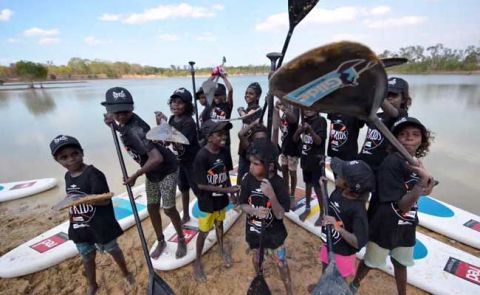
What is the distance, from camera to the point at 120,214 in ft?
13.5

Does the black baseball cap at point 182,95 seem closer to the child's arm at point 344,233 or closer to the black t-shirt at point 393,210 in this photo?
the child's arm at point 344,233

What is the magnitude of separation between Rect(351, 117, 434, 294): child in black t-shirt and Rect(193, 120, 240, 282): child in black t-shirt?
49.6 inches

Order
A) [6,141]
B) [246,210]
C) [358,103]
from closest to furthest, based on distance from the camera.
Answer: [358,103], [246,210], [6,141]

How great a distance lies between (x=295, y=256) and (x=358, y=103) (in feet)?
8.25

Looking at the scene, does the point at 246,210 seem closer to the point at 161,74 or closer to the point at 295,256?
the point at 295,256

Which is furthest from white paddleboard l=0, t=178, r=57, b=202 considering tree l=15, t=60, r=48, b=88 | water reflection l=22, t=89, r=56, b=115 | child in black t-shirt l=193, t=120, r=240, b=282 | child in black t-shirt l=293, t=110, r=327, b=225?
tree l=15, t=60, r=48, b=88

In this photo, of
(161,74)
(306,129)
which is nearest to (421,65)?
(306,129)

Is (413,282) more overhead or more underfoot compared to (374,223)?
more underfoot

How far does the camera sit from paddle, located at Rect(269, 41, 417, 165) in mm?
920

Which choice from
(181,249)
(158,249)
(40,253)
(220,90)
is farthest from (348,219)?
(40,253)

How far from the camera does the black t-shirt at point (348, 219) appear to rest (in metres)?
1.86

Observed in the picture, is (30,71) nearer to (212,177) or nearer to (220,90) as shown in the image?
(220,90)

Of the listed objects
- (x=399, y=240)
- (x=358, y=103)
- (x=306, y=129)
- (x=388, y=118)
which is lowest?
(x=399, y=240)

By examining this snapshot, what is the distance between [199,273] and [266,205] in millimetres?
1336
